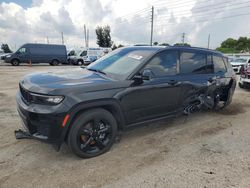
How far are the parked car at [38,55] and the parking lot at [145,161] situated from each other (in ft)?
69.3

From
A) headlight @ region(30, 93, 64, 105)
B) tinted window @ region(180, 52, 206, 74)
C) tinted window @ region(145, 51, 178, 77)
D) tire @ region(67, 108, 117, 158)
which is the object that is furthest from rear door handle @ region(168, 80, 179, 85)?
headlight @ region(30, 93, 64, 105)

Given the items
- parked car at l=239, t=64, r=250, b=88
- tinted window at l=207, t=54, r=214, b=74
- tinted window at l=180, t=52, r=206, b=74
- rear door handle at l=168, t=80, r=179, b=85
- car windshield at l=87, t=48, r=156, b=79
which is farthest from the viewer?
parked car at l=239, t=64, r=250, b=88

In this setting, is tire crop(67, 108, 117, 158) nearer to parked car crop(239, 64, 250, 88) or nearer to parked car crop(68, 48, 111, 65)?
parked car crop(239, 64, 250, 88)

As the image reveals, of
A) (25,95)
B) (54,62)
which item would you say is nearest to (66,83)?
(25,95)

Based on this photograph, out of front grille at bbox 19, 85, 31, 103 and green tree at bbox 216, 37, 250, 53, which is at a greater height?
green tree at bbox 216, 37, 250, 53

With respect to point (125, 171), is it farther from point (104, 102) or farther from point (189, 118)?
point (189, 118)

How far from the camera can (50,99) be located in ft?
10.0

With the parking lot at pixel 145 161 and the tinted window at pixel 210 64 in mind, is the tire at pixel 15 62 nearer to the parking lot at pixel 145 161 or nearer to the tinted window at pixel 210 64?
the parking lot at pixel 145 161

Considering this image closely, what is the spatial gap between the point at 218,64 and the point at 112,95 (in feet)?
10.8

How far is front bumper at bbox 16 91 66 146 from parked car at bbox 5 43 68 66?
22834 mm

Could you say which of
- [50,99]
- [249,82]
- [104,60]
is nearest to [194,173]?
[50,99]

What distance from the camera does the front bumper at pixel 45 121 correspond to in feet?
9.98

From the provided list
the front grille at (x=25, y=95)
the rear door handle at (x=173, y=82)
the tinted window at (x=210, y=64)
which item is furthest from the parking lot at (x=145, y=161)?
the tinted window at (x=210, y=64)

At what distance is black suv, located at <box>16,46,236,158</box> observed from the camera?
3115 mm
